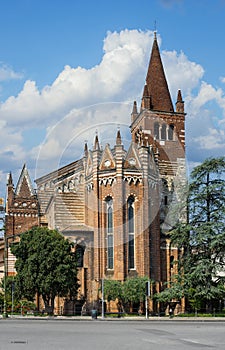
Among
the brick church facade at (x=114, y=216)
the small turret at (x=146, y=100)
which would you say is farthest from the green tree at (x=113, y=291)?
the small turret at (x=146, y=100)

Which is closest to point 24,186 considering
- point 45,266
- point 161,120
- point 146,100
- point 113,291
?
point 146,100

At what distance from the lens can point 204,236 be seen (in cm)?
5000

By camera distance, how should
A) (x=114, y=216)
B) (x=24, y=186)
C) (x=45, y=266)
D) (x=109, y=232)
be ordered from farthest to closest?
(x=24, y=186) → (x=109, y=232) → (x=114, y=216) → (x=45, y=266)

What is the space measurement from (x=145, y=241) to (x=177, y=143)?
1089 inches

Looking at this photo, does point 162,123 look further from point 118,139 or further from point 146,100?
point 118,139

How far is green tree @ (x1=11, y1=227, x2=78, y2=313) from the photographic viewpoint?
48375 mm

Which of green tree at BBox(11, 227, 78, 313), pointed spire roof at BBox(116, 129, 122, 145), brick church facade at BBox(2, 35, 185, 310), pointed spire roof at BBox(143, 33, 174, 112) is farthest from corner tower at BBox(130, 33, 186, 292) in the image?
green tree at BBox(11, 227, 78, 313)

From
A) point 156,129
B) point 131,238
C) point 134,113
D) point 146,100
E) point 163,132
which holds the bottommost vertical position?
point 131,238

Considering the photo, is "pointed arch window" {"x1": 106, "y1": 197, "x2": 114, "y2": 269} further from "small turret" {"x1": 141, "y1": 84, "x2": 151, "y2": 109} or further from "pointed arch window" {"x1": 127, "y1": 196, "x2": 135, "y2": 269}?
"small turret" {"x1": 141, "y1": 84, "x2": 151, "y2": 109}

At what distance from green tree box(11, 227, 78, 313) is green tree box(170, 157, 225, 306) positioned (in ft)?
32.4

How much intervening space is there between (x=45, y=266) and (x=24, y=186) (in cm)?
3312

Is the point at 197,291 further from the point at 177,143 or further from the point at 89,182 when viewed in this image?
the point at 177,143

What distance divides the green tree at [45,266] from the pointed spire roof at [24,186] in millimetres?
28319
